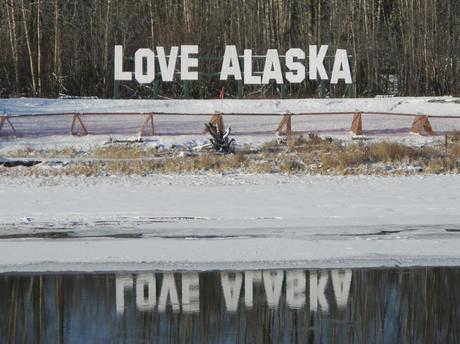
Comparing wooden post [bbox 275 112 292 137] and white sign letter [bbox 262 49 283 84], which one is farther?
white sign letter [bbox 262 49 283 84]

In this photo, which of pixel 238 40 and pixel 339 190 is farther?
pixel 238 40

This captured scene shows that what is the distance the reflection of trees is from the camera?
1190cm

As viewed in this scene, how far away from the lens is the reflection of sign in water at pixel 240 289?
13.2m

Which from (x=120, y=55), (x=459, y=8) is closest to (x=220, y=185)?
(x=120, y=55)

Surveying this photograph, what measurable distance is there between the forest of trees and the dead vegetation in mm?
17358

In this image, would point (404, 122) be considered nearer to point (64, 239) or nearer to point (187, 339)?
point (64, 239)

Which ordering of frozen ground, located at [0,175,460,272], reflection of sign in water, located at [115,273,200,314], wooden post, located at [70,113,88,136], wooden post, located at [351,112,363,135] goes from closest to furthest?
1. reflection of sign in water, located at [115,273,200,314]
2. frozen ground, located at [0,175,460,272]
3. wooden post, located at [351,112,363,135]
4. wooden post, located at [70,113,88,136]

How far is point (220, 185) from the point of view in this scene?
86.9ft

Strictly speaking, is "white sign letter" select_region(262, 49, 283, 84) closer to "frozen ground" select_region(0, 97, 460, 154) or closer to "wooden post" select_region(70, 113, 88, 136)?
"frozen ground" select_region(0, 97, 460, 154)

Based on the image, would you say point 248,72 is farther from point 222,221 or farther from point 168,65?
point 222,221

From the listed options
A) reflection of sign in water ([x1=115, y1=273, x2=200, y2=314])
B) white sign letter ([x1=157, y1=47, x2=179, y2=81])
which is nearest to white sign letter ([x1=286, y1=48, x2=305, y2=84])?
white sign letter ([x1=157, y1=47, x2=179, y2=81])

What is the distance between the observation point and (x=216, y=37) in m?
54.3

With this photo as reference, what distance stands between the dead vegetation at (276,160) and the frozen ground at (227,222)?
1.22 meters

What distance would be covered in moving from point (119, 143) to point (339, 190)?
11.0m
